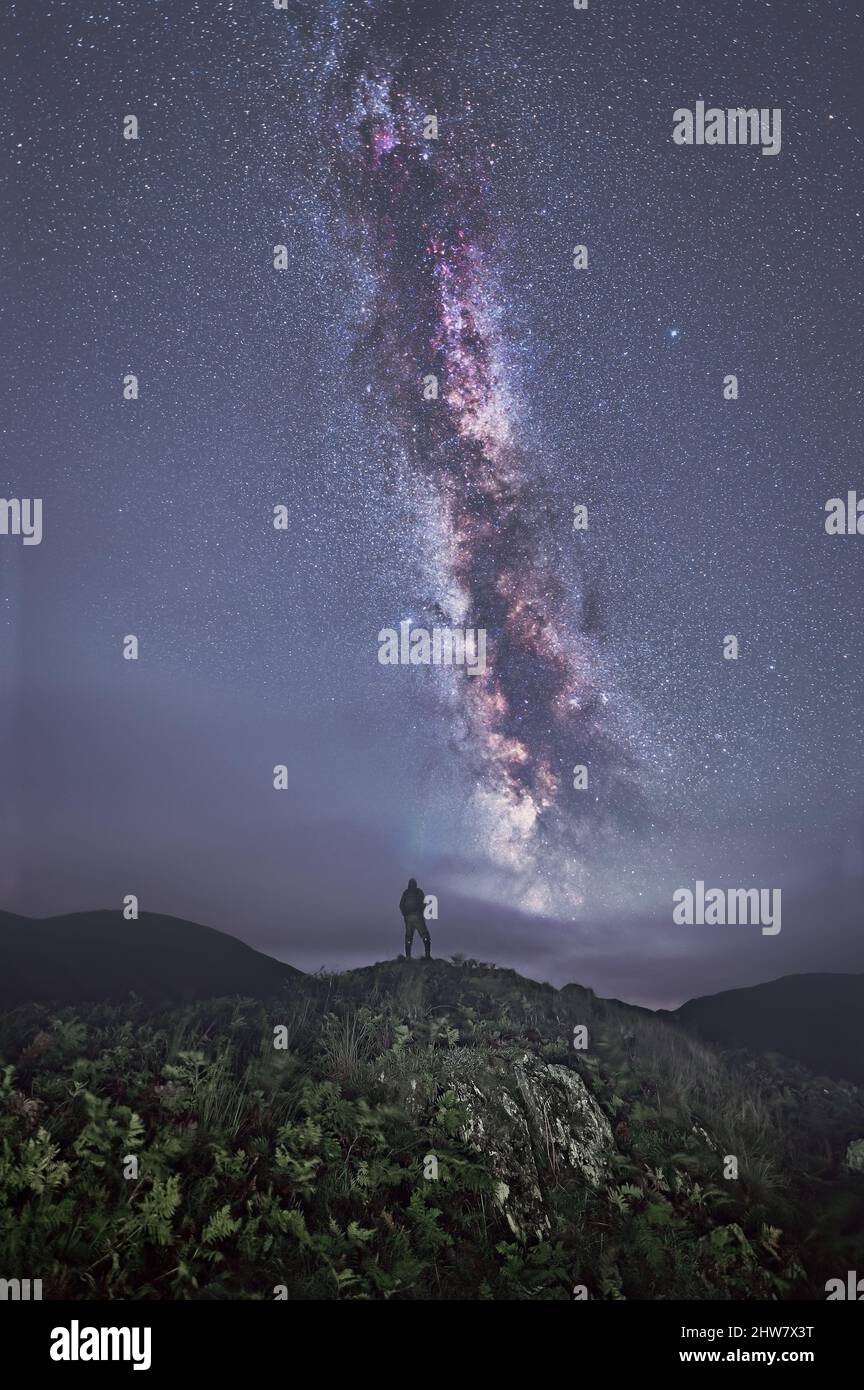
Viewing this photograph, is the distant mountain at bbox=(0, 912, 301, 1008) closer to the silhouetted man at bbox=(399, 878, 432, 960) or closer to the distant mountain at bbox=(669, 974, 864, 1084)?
the silhouetted man at bbox=(399, 878, 432, 960)

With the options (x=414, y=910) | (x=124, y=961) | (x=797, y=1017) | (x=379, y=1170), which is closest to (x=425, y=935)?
(x=414, y=910)

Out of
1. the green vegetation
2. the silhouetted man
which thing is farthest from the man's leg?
the green vegetation

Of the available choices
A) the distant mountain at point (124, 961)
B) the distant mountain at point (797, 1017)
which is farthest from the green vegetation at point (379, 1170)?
the distant mountain at point (797, 1017)

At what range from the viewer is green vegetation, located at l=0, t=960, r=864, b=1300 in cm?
599

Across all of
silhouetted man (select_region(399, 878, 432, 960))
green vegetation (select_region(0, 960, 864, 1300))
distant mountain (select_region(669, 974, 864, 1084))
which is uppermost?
silhouetted man (select_region(399, 878, 432, 960))

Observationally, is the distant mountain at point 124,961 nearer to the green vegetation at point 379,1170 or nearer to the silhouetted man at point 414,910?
the silhouetted man at point 414,910

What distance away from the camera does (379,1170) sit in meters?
6.88

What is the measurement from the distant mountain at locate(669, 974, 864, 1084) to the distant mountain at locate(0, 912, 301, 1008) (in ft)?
37.8

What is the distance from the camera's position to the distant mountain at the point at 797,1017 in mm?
20203
